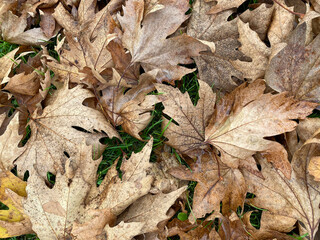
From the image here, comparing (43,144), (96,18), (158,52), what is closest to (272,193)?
(158,52)

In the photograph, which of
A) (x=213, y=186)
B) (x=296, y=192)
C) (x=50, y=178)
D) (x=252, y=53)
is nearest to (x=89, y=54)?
(x=50, y=178)

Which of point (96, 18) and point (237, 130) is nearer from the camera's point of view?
point (237, 130)

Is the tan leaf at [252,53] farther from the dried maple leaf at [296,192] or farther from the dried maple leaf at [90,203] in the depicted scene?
the dried maple leaf at [90,203]

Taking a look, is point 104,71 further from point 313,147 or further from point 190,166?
point 313,147

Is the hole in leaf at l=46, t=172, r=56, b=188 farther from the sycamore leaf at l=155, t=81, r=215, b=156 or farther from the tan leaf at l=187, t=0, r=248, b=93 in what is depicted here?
the tan leaf at l=187, t=0, r=248, b=93

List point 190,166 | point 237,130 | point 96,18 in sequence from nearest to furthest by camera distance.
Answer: point 237,130, point 190,166, point 96,18

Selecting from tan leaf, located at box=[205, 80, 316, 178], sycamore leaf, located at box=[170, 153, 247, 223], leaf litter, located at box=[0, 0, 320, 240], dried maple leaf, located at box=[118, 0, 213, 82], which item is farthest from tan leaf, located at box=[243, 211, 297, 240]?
dried maple leaf, located at box=[118, 0, 213, 82]
